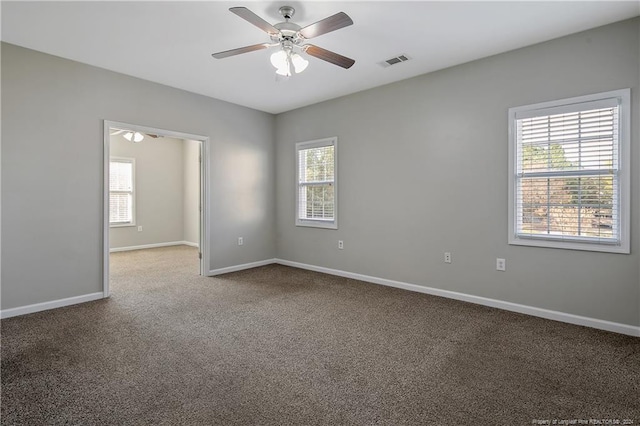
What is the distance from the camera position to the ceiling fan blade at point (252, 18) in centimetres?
211

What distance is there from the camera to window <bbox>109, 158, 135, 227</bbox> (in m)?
6.99

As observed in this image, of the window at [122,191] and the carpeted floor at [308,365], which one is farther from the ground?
the window at [122,191]

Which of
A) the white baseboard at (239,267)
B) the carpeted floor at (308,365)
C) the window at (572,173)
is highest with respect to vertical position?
the window at (572,173)

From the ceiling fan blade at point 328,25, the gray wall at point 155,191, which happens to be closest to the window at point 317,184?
the ceiling fan blade at point 328,25

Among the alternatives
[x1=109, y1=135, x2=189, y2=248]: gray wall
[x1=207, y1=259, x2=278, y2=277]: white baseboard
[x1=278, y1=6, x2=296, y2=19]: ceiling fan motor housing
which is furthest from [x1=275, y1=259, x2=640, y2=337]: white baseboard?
[x1=109, y1=135, x2=189, y2=248]: gray wall

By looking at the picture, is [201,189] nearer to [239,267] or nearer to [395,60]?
[239,267]

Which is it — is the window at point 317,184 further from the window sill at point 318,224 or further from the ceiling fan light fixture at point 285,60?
the ceiling fan light fixture at point 285,60

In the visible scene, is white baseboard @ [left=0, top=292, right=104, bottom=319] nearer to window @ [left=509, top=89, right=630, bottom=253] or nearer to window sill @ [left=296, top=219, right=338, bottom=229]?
window sill @ [left=296, top=219, right=338, bottom=229]

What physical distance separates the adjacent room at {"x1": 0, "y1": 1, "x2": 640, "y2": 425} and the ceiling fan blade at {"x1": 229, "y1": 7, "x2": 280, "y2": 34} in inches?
1.2

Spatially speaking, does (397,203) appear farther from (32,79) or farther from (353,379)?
(32,79)

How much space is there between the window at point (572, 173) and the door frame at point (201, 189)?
3999 millimetres

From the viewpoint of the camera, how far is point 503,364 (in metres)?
2.34

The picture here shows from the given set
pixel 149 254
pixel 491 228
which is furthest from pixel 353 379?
pixel 149 254

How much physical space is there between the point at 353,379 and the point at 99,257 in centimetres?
333
